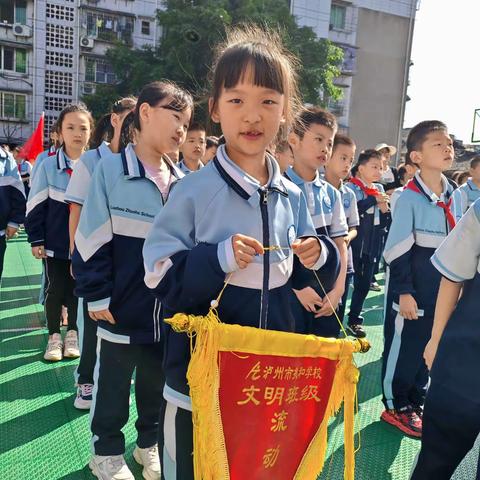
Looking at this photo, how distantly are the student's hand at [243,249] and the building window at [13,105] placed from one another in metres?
24.3

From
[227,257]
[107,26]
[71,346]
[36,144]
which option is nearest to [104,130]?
[71,346]

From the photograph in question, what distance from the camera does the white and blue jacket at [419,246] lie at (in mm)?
2785

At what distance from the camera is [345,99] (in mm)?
26625

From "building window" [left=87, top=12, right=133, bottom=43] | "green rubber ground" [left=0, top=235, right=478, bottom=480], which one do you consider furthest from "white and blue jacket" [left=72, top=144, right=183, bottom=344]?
"building window" [left=87, top=12, right=133, bottom=43]

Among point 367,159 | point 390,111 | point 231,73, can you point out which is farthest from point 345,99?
point 231,73

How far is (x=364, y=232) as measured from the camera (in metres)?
5.10

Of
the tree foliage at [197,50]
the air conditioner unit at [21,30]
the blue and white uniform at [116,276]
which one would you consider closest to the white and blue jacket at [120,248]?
the blue and white uniform at [116,276]

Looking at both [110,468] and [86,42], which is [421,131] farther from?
[86,42]

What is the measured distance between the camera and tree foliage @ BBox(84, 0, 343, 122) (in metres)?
16.3

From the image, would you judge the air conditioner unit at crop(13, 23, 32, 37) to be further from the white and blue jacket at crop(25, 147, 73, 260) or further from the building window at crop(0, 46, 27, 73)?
the white and blue jacket at crop(25, 147, 73, 260)

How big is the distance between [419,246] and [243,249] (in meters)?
1.86

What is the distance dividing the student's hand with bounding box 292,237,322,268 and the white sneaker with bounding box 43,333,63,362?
2770 millimetres

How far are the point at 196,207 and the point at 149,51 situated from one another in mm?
18795

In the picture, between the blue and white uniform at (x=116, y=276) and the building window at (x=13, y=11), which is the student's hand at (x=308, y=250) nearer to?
the blue and white uniform at (x=116, y=276)
